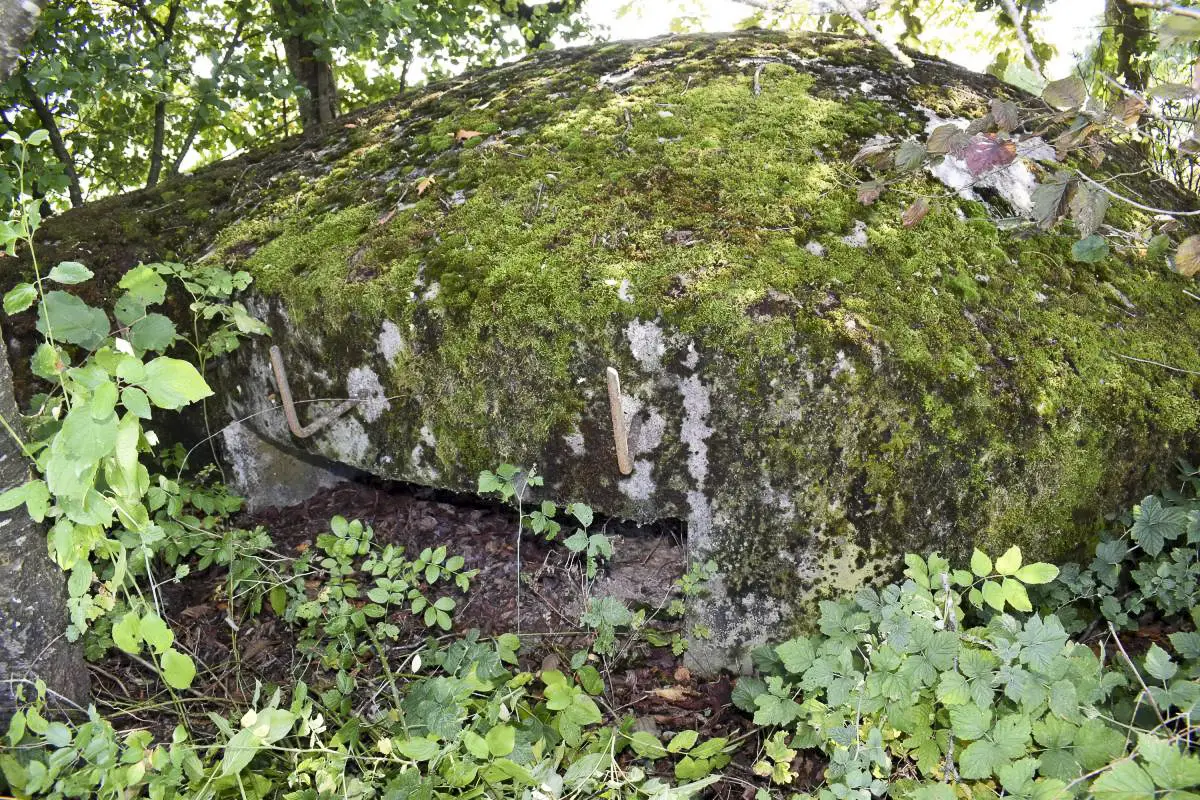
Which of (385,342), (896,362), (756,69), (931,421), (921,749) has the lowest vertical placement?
(921,749)

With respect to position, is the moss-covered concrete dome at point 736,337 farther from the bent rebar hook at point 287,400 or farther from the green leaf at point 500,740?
the green leaf at point 500,740

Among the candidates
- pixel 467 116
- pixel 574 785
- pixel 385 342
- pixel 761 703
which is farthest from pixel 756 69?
pixel 574 785

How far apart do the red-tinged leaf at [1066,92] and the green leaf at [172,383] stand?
257 centimetres

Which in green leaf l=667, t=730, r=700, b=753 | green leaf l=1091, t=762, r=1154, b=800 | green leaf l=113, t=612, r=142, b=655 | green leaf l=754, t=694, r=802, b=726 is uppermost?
green leaf l=113, t=612, r=142, b=655

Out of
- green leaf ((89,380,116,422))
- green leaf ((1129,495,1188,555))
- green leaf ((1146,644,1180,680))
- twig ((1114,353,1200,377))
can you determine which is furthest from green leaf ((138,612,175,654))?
twig ((1114,353,1200,377))

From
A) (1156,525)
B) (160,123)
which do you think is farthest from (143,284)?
(160,123)

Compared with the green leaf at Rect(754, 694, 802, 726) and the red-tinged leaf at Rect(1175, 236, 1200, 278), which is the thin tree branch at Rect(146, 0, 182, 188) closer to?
the green leaf at Rect(754, 694, 802, 726)

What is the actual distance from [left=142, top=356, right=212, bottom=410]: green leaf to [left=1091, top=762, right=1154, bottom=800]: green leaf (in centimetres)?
211

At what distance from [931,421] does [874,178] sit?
113 centimetres

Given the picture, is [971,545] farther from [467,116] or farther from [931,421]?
[467,116]

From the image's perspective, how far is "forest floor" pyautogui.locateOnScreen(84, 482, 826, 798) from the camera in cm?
274

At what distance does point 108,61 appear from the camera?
4258 mm

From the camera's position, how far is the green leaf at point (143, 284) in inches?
91.2

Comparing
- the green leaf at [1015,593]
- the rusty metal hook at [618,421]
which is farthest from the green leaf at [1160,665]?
the rusty metal hook at [618,421]
